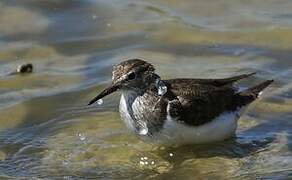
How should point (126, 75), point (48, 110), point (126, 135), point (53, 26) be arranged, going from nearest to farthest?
point (126, 75) < point (126, 135) < point (48, 110) < point (53, 26)

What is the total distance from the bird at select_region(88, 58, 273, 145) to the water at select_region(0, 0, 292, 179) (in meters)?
0.22

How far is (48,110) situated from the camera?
8008mm

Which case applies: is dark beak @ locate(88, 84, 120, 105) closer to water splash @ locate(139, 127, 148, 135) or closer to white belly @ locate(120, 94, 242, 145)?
white belly @ locate(120, 94, 242, 145)

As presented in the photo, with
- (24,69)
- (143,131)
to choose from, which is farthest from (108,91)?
(24,69)

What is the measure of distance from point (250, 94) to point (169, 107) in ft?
3.22

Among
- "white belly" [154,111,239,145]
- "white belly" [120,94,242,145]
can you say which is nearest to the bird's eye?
"white belly" [120,94,242,145]

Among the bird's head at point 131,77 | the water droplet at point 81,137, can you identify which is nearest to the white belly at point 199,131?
the bird's head at point 131,77

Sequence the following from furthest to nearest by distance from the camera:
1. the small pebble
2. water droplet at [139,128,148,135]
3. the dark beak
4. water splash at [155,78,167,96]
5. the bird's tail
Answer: the small pebble, the bird's tail, water splash at [155,78,167,96], water droplet at [139,128,148,135], the dark beak

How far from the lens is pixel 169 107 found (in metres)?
6.84

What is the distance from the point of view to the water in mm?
6891

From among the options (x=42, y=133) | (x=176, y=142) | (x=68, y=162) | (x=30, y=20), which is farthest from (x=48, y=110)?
(x=30, y=20)

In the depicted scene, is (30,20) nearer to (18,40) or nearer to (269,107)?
(18,40)

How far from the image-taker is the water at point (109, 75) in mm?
6891

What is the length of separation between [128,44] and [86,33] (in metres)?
0.66
